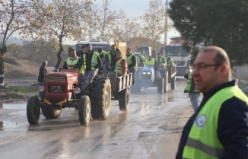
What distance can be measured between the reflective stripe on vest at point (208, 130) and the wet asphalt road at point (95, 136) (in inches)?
251

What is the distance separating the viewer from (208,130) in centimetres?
364

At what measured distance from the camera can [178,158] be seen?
3.96 meters

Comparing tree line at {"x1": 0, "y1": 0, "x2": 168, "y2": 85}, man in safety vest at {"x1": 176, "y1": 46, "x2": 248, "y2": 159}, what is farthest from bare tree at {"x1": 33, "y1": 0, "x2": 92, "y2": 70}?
man in safety vest at {"x1": 176, "y1": 46, "x2": 248, "y2": 159}

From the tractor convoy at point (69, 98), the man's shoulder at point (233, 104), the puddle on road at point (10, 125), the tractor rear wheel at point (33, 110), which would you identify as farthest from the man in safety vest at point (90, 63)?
the man's shoulder at point (233, 104)

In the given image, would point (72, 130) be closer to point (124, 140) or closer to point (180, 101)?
point (124, 140)

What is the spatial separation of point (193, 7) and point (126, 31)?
44.4 metres

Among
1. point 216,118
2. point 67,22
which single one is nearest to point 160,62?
point 67,22

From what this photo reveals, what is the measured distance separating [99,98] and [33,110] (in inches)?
71.0

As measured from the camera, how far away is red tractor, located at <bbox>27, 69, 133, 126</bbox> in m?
14.4

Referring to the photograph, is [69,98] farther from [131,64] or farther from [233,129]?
[233,129]

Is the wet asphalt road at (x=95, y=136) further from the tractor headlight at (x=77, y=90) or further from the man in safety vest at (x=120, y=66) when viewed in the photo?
the man in safety vest at (x=120, y=66)

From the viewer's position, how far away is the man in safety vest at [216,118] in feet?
11.6

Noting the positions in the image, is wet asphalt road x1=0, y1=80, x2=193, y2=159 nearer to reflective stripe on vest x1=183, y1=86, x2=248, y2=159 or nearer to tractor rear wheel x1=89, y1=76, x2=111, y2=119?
tractor rear wheel x1=89, y1=76, x2=111, y2=119

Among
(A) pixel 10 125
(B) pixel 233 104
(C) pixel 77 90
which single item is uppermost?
(B) pixel 233 104
